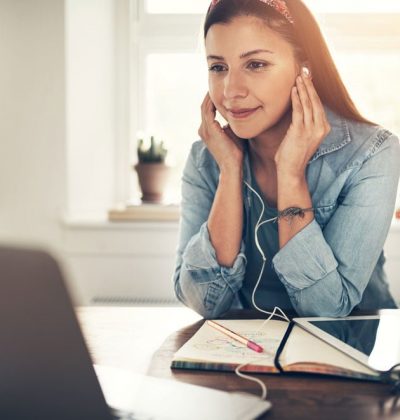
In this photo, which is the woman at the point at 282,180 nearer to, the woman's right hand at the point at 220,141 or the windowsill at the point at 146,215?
the woman's right hand at the point at 220,141

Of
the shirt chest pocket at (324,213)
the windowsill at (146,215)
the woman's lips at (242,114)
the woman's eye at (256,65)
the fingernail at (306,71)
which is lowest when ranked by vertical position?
the windowsill at (146,215)

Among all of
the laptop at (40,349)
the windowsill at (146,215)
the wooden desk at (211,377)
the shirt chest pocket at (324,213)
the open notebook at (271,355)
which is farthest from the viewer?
the windowsill at (146,215)

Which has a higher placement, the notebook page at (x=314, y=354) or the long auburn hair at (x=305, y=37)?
the long auburn hair at (x=305, y=37)

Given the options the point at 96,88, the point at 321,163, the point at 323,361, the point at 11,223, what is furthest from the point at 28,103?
the point at 323,361

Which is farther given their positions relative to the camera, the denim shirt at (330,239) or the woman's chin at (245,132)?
the woman's chin at (245,132)

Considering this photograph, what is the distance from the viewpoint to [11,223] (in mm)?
2438

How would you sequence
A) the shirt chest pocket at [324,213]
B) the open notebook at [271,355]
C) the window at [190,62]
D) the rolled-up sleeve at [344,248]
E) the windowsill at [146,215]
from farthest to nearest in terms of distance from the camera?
the window at [190,62], the windowsill at [146,215], the shirt chest pocket at [324,213], the rolled-up sleeve at [344,248], the open notebook at [271,355]

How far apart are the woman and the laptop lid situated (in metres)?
0.71

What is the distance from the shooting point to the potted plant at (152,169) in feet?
8.34

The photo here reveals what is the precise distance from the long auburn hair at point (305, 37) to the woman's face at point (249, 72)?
0.05ft

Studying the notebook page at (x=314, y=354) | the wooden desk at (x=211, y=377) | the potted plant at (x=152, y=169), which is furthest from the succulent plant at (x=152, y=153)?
the notebook page at (x=314, y=354)

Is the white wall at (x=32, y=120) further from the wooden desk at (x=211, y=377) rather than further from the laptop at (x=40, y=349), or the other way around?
the laptop at (x=40, y=349)

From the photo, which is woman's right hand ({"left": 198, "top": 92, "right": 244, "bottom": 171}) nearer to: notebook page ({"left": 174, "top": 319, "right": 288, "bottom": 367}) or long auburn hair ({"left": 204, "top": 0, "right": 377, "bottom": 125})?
long auburn hair ({"left": 204, "top": 0, "right": 377, "bottom": 125})

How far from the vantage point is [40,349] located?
43cm
